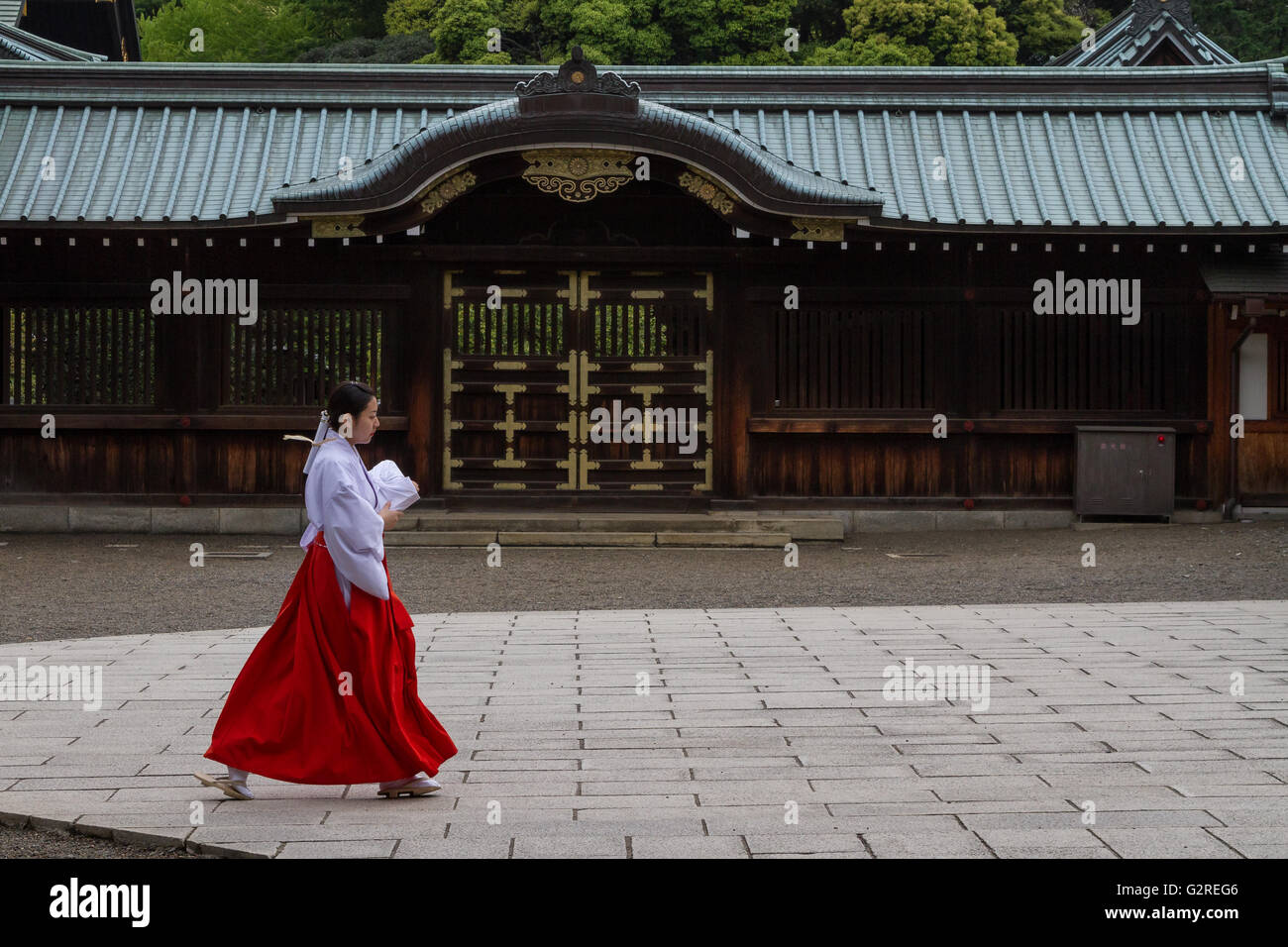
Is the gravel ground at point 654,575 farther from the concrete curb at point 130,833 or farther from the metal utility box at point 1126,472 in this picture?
the concrete curb at point 130,833

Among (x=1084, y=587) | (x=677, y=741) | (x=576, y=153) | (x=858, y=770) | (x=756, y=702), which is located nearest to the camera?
(x=858, y=770)

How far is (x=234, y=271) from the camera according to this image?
1576cm

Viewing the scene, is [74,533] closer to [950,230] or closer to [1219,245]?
[950,230]

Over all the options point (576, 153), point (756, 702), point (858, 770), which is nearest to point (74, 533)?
point (576, 153)

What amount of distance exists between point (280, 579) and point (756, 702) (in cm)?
623

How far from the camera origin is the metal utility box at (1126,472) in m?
15.5

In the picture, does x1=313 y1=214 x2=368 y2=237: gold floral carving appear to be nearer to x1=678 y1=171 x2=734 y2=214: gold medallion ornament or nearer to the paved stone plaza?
x1=678 y1=171 x2=734 y2=214: gold medallion ornament

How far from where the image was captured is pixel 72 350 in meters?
15.8

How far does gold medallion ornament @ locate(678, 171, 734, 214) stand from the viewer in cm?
1486

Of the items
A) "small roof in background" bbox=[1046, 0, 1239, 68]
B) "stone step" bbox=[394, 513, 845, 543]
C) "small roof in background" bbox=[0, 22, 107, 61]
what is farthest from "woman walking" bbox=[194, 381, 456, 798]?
"small roof in background" bbox=[1046, 0, 1239, 68]

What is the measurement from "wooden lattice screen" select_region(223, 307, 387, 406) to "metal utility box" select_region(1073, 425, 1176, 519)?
8021 mm

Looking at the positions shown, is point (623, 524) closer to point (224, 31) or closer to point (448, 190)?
point (448, 190)

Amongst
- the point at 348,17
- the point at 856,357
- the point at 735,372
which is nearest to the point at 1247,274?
the point at 856,357

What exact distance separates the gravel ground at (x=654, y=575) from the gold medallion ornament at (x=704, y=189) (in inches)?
146
